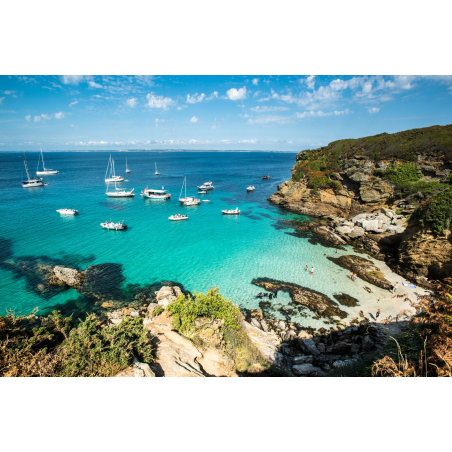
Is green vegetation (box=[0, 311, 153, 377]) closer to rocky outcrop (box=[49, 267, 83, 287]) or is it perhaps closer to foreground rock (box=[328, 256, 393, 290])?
rocky outcrop (box=[49, 267, 83, 287])

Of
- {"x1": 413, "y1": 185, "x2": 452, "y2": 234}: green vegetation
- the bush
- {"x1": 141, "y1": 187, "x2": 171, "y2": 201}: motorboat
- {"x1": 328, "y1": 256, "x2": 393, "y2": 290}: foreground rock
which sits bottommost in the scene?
{"x1": 328, "y1": 256, "x2": 393, "y2": 290}: foreground rock

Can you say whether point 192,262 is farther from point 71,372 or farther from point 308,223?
point 308,223

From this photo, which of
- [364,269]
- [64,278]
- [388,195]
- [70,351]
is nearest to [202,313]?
[70,351]

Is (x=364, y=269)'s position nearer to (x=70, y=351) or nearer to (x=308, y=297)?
(x=308, y=297)

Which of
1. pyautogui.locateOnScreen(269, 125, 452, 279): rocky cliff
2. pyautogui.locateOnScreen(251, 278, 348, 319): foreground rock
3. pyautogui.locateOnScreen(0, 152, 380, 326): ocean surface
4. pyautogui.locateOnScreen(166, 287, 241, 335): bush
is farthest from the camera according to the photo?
pyautogui.locateOnScreen(269, 125, 452, 279): rocky cliff

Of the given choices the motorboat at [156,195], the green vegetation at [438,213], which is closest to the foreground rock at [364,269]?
the green vegetation at [438,213]

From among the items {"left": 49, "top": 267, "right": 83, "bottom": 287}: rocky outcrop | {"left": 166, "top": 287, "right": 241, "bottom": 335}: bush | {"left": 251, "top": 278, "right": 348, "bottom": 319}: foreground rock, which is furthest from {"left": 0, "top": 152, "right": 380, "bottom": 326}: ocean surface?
{"left": 166, "top": 287, "right": 241, "bottom": 335}: bush
